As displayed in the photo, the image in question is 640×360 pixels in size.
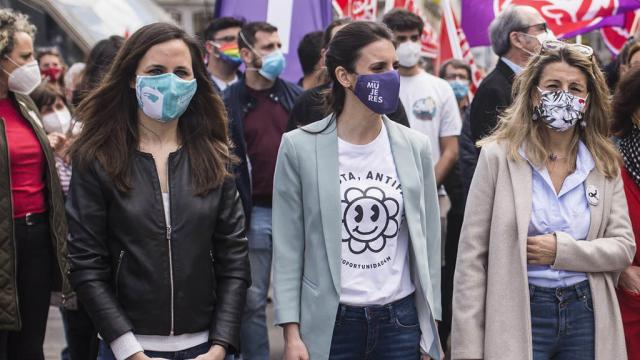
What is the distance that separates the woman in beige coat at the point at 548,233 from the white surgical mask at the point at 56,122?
13.4 feet

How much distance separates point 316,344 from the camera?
413cm

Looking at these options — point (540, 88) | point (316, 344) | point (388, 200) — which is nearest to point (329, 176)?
point (388, 200)

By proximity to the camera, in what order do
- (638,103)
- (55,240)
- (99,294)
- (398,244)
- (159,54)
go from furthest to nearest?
(55,240)
(638,103)
(398,244)
(159,54)
(99,294)

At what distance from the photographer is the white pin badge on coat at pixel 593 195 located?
14.0ft

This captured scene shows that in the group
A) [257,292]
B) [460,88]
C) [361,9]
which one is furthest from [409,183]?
[460,88]

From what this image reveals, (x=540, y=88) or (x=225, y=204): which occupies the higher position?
(x=540, y=88)

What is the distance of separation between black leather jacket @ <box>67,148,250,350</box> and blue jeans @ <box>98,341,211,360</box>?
0.21ft

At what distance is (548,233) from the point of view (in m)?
4.25

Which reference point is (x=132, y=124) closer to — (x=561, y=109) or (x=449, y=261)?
(x=561, y=109)

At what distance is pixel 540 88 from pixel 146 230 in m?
1.79

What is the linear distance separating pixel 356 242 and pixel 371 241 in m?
0.06

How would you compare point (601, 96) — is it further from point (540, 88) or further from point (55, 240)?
point (55, 240)

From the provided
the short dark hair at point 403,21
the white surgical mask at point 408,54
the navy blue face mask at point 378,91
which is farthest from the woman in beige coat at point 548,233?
the short dark hair at point 403,21

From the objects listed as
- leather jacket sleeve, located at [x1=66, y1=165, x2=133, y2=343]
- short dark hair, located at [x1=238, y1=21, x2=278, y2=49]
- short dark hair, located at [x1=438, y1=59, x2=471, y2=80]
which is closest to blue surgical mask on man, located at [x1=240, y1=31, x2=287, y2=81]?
short dark hair, located at [x1=238, y1=21, x2=278, y2=49]
